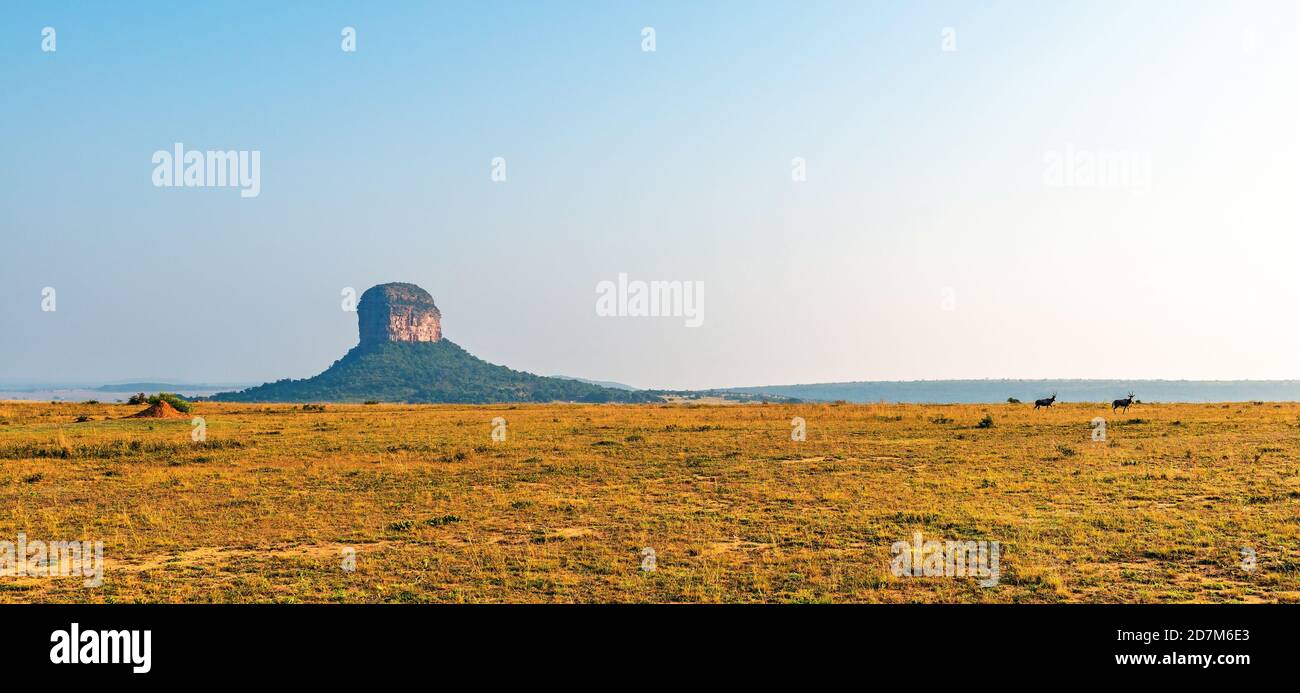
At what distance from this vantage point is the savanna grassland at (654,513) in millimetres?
12781

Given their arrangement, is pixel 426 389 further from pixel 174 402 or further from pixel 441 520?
pixel 441 520

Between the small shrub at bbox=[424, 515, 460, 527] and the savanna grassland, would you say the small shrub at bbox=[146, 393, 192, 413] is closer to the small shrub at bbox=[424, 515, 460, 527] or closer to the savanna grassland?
the savanna grassland

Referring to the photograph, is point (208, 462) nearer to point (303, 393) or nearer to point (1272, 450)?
point (1272, 450)

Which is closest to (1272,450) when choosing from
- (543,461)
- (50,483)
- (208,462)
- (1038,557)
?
(1038,557)
